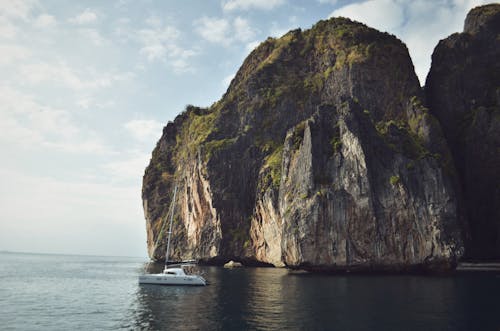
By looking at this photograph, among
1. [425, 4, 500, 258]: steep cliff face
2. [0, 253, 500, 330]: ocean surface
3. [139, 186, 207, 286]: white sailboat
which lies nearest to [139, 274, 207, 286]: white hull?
[139, 186, 207, 286]: white sailboat

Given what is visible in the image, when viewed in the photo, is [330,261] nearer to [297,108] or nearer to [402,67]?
[297,108]

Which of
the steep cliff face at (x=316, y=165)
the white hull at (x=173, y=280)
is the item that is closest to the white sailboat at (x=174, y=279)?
the white hull at (x=173, y=280)

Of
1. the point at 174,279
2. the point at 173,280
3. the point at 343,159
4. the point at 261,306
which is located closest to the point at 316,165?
the point at 343,159

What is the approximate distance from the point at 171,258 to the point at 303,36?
267ft

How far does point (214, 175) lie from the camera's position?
106 m

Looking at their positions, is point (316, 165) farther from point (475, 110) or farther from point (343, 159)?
point (475, 110)

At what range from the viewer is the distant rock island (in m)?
73.2

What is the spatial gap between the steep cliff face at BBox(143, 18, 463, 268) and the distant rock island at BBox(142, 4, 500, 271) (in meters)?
0.32

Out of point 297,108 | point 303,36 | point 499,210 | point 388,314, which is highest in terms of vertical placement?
point 303,36

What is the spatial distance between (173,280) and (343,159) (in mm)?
41166

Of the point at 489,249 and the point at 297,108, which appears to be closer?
the point at 489,249

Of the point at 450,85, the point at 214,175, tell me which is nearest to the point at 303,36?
the point at 450,85

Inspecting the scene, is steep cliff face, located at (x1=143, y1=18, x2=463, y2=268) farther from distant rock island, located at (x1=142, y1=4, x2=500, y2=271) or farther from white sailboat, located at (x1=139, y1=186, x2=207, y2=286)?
white sailboat, located at (x1=139, y1=186, x2=207, y2=286)

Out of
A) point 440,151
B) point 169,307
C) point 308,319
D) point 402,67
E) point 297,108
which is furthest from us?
point 297,108
